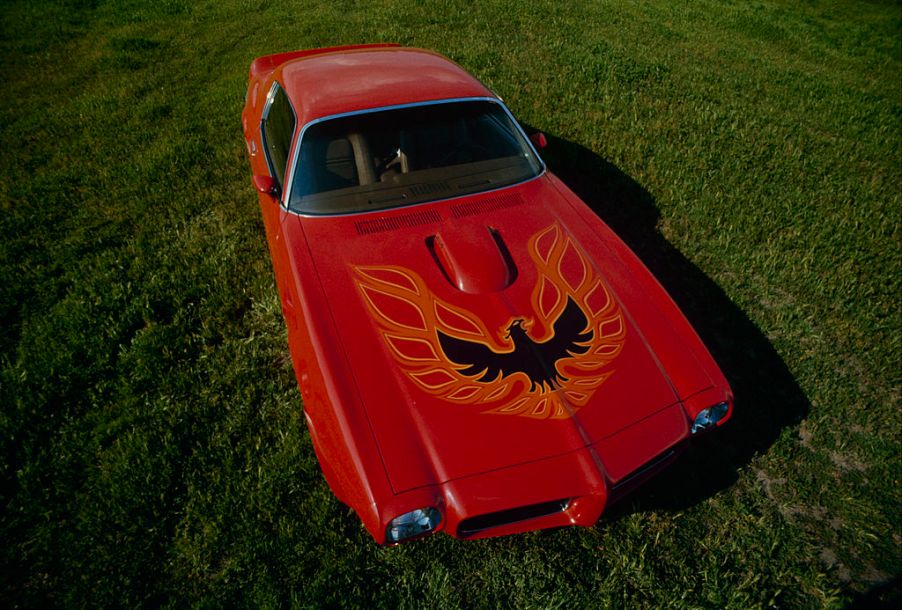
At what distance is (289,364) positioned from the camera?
337 cm

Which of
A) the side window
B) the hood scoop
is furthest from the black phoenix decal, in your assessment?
the side window

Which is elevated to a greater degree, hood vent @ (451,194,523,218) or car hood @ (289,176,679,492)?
hood vent @ (451,194,523,218)

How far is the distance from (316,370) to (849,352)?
381 centimetres

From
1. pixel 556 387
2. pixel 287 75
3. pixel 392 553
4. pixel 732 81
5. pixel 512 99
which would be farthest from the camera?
pixel 732 81

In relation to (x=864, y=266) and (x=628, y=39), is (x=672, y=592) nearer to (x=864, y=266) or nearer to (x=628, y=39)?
(x=864, y=266)

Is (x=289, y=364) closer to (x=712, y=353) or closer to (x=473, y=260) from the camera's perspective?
(x=473, y=260)

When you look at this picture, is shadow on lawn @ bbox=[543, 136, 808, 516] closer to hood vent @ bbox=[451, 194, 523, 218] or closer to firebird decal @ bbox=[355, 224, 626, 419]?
firebird decal @ bbox=[355, 224, 626, 419]

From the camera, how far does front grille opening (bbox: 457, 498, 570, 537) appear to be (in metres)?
2.08

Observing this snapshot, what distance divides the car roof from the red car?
0.06 ft

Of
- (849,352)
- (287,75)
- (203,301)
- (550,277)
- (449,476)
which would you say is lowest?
(849,352)

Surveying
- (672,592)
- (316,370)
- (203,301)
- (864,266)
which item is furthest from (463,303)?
(864,266)

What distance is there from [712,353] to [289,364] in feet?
9.83

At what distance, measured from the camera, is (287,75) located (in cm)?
A: 367

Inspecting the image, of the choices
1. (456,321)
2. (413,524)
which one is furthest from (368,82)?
(413,524)
